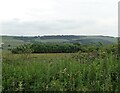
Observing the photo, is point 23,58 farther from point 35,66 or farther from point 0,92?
point 0,92

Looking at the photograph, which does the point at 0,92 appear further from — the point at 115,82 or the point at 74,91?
the point at 115,82

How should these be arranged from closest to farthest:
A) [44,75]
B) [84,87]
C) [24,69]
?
[84,87]
[44,75]
[24,69]

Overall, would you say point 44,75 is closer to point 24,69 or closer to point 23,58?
point 24,69

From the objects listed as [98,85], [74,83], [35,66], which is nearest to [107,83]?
[98,85]

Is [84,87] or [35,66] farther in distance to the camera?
[35,66]

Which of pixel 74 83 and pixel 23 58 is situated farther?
pixel 23 58

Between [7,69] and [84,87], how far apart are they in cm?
200

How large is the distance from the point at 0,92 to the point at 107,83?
2269 millimetres

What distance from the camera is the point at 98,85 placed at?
612cm

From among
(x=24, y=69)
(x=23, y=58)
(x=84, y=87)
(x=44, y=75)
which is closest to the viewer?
(x=84, y=87)

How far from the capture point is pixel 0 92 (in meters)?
6.06

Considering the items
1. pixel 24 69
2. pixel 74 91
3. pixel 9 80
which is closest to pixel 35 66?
pixel 24 69

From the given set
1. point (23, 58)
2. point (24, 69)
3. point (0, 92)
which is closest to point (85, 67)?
point (24, 69)

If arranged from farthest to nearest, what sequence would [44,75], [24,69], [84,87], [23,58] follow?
[23,58] < [24,69] < [44,75] < [84,87]
